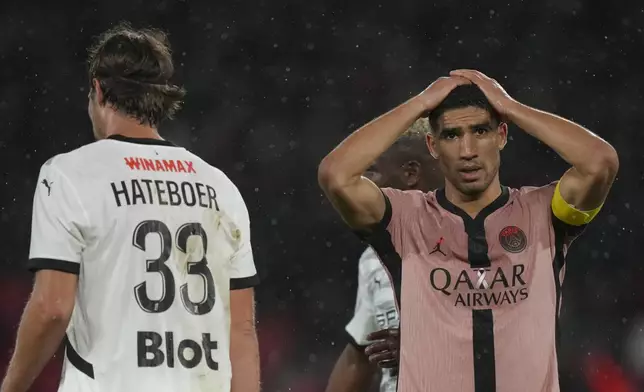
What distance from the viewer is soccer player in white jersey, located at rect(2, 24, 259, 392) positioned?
269cm

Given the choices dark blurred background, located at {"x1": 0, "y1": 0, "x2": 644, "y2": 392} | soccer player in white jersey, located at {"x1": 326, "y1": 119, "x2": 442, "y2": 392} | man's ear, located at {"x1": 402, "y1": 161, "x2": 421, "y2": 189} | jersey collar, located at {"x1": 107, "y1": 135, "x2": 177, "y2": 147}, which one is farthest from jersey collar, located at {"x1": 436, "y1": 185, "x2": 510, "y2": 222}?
dark blurred background, located at {"x1": 0, "y1": 0, "x2": 644, "y2": 392}

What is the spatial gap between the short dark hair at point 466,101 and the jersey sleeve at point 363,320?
3.47 feet

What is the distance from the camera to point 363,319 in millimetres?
4211

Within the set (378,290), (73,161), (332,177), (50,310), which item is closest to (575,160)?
(332,177)

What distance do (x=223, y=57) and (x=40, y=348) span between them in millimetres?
5622

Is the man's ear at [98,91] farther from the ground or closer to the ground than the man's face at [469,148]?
farther from the ground

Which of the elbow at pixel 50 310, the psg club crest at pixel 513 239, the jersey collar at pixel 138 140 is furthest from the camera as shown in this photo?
the psg club crest at pixel 513 239

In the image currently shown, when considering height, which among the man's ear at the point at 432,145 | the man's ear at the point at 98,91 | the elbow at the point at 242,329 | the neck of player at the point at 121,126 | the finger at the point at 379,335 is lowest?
the elbow at the point at 242,329

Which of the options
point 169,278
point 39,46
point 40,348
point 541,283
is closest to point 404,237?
point 541,283

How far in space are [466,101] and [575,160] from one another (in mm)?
348

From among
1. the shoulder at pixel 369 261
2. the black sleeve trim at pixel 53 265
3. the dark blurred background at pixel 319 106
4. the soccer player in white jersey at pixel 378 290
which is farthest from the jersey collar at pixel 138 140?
the dark blurred background at pixel 319 106

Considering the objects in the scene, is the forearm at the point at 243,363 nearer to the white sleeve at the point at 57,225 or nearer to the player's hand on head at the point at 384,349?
the white sleeve at the point at 57,225

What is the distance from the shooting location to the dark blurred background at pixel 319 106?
779cm

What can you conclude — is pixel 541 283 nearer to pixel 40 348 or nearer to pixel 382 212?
pixel 382 212
